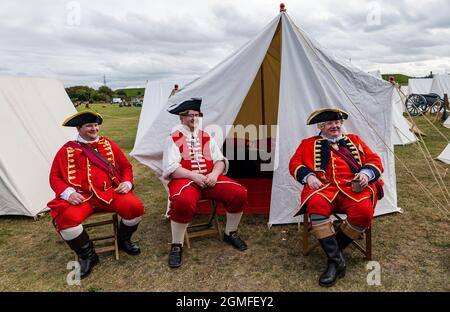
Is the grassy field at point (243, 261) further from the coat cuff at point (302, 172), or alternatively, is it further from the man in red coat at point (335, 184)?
the coat cuff at point (302, 172)

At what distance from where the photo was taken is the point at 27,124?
4.67 m

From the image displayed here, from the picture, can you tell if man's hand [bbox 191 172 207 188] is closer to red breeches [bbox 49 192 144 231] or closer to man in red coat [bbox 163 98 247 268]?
man in red coat [bbox 163 98 247 268]

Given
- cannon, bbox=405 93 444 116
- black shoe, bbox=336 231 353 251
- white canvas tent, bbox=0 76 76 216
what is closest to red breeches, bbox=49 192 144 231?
white canvas tent, bbox=0 76 76 216

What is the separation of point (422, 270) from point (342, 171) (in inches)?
41.4

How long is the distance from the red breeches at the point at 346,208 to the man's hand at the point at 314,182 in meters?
0.09

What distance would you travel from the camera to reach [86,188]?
10.1ft

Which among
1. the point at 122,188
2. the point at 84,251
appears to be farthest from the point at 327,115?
the point at 84,251

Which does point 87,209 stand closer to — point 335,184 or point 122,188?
point 122,188

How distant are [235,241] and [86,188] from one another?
152 centimetres

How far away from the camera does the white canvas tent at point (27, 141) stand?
13.8ft

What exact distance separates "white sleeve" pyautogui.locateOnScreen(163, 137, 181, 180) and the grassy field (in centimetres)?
81
